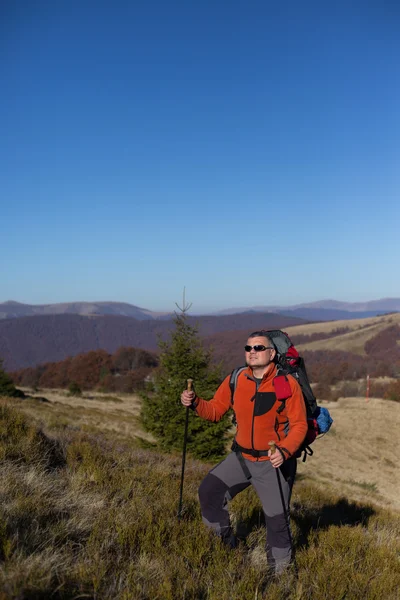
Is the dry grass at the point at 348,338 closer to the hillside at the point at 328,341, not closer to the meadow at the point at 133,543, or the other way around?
the hillside at the point at 328,341

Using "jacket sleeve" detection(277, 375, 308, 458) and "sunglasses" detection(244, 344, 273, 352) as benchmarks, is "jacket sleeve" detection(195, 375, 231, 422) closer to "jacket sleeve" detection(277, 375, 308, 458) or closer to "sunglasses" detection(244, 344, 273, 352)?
"sunglasses" detection(244, 344, 273, 352)

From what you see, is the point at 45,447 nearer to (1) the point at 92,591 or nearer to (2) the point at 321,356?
(1) the point at 92,591

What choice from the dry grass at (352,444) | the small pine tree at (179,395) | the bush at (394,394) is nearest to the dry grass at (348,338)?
the bush at (394,394)

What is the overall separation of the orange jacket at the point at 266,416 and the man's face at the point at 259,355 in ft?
0.35

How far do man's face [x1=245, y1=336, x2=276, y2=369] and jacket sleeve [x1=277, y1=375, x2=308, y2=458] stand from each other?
237 millimetres

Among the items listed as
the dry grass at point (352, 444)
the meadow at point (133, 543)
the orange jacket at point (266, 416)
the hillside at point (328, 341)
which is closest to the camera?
the meadow at point (133, 543)

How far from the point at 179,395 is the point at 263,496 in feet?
27.7

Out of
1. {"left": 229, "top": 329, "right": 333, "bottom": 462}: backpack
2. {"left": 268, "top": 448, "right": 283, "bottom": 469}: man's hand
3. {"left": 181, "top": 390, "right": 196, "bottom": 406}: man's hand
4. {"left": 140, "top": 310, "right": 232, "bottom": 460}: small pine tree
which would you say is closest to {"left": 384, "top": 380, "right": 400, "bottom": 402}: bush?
{"left": 140, "top": 310, "right": 232, "bottom": 460}: small pine tree

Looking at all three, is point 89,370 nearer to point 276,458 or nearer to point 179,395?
point 179,395

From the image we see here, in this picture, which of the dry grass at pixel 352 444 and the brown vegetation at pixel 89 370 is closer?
the dry grass at pixel 352 444

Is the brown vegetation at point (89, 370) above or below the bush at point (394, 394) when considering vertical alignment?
below

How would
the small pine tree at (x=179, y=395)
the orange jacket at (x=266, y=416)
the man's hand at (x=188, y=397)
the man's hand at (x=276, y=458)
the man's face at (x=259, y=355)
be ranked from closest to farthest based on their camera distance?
the man's hand at (x=276, y=458), the orange jacket at (x=266, y=416), the man's face at (x=259, y=355), the man's hand at (x=188, y=397), the small pine tree at (x=179, y=395)

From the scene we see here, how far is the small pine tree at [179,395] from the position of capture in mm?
11406

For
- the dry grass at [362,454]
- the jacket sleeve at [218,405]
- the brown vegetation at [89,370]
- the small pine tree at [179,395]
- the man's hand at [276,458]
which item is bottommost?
the brown vegetation at [89,370]
